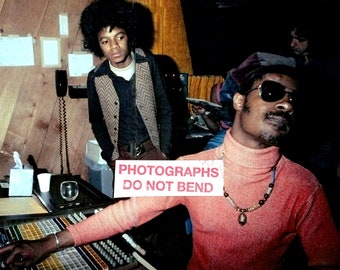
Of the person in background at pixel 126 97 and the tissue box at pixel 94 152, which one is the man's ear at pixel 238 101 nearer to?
the person in background at pixel 126 97

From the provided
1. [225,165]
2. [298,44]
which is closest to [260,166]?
[225,165]

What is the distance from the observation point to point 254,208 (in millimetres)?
1427

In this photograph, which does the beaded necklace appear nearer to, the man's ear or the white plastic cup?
the man's ear

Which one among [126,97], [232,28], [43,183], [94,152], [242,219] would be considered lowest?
[94,152]

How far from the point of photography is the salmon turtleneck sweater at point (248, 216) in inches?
54.9

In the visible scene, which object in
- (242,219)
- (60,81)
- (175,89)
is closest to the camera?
(242,219)

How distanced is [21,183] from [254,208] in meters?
1.59

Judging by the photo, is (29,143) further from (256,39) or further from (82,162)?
(256,39)

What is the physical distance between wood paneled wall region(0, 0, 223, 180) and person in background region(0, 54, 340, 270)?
268 centimetres

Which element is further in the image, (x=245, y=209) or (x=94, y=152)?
(x=94, y=152)

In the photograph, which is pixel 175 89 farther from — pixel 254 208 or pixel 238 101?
pixel 254 208

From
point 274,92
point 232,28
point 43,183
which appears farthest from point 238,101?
point 232,28

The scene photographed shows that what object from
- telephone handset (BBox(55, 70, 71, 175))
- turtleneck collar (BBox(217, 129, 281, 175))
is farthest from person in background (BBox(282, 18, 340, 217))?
A: telephone handset (BBox(55, 70, 71, 175))

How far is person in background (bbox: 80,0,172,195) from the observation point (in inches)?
122
